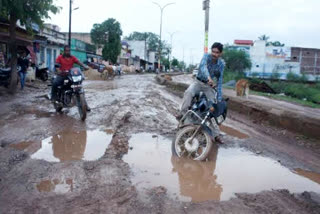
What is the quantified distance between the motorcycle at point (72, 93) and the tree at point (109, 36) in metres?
42.9

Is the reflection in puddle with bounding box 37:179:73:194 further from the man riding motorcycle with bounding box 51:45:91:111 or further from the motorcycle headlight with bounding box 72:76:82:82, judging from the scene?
the man riding motorcycle with bounding box 51:45:91:111

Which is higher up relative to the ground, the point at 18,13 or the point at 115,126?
the point at 18,13

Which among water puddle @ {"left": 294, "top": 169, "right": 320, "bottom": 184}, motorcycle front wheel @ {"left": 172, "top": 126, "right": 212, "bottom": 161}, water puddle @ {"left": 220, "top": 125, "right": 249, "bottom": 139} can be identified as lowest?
water puddle @ {"left": 294, "top": 169, "right": 320, "bottom": 184}

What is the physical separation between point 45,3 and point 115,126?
22.8 ft

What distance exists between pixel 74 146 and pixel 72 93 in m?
3.12

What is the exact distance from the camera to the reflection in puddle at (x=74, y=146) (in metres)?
4.59

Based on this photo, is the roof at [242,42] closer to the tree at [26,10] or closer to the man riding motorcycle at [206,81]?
the tree at [26,10]

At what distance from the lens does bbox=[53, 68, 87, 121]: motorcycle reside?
7312mm

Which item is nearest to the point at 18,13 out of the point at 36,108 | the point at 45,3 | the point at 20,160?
the point at 45,3

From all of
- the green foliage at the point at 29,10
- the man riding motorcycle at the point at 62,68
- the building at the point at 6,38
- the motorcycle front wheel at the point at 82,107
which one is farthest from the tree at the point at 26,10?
the motorcycle front wheel at the point at 82,107

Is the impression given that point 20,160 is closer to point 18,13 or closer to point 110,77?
point 18,13

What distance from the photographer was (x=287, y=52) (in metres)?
53.8

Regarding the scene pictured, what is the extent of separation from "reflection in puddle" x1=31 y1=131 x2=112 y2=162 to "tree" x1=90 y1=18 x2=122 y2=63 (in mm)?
45333

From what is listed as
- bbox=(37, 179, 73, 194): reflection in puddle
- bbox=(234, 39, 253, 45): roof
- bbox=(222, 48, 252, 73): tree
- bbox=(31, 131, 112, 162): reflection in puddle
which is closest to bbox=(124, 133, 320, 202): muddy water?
bbox=(31, 131, 112, 162): reflection in puddle
